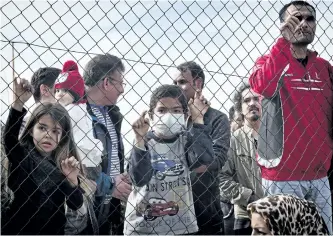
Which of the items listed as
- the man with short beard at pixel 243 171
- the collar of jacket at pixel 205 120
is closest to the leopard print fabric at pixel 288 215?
the collar of jacket at pixel 205 120

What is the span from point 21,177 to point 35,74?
612 mm

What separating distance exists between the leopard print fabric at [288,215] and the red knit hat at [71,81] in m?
1.09

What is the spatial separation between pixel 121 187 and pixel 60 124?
51 cm

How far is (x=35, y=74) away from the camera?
122 inches

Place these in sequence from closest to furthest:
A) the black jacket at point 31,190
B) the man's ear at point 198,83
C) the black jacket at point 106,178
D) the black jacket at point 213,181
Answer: the black jacket at point 31,190, the black jacket at point 106,178, the black jacket at point 213,181, the man's ear at point 198,83

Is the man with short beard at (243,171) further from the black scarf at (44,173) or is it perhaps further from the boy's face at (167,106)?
the black scarf at (44,173)

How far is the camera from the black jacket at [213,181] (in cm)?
333

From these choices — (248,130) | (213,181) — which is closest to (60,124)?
(213,181)

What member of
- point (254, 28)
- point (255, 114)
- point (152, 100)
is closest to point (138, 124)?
point (152, 100)

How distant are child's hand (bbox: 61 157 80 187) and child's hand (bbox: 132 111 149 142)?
1.06 ft

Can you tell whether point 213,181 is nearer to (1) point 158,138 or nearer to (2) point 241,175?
(2) point 241,175

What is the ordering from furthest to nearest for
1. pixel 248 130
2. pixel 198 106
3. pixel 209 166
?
pixel 248 130 < pixel 209 166 < pixel 198 106

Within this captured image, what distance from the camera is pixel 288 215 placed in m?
2.65

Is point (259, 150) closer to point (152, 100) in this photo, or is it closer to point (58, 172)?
point (152, 100)
